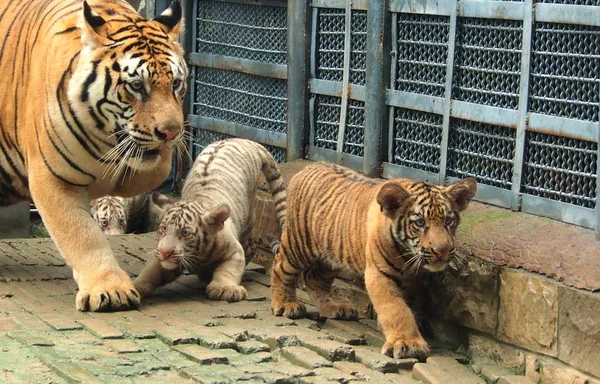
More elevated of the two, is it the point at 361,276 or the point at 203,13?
the point at 203,13

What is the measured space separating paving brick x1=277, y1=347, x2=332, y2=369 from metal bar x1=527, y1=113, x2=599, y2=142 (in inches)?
66.8

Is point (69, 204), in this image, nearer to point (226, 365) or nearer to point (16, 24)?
point (16, 24)

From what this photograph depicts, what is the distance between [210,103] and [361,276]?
367 cm

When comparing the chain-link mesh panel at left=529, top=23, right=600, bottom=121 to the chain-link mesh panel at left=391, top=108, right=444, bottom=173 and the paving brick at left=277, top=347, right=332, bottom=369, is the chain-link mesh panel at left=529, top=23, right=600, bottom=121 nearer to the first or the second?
the chain-link mesh panel at left=391, top=108, right=444, bottom=173

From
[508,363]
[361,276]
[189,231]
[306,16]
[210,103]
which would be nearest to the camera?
[508,363]

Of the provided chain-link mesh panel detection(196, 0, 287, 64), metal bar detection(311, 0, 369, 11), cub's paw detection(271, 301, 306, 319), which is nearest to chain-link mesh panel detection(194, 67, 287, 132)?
chain-link mesh panel detection(196, 0, 287, 64)

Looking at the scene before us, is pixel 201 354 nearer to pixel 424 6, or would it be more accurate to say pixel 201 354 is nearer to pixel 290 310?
pixel 290 310

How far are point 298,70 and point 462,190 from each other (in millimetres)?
2638

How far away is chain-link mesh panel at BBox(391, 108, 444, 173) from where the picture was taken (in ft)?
24.8

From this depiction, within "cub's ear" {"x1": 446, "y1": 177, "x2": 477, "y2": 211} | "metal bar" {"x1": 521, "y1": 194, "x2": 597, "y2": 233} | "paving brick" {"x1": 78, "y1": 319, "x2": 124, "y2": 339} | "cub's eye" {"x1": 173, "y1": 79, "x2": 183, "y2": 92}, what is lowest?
"paving brick" {"x1": 78, "y1": 319, "x2": 124, "y2": 339}

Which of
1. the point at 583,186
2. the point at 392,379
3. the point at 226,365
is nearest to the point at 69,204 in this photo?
the point at 226,365

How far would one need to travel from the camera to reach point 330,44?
8695mm

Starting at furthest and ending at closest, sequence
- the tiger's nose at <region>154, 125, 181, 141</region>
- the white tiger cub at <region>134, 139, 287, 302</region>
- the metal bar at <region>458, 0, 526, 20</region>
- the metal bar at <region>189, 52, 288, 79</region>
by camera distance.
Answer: the metal bar at <region>189, 52, 288, 79</region>, the white tiger cub at <region>134, 139, 287, 302</region>, the tiger's nose at <region>154, 125, 181, 141</region>, the metal bar at <region>458, 0, 526, 20</region>

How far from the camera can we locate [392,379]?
595cm
